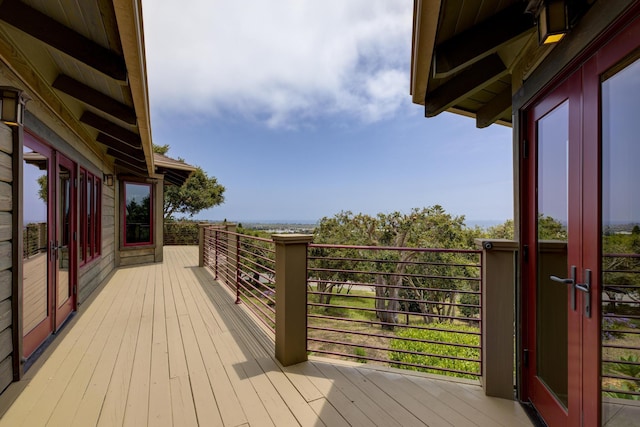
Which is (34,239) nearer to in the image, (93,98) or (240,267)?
(93,98)

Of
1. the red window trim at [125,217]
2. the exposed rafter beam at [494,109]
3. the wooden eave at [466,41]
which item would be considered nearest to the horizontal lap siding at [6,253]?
the wooden eave at [466,41]

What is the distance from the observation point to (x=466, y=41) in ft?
5.48

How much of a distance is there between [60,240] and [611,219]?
457 cm

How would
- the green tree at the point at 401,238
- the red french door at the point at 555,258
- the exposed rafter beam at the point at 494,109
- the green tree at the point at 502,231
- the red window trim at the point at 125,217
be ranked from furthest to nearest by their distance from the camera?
the green tree at the point at 401,238
the green tree at the point at 502,231
the red window trim at the point at 125,217
the exposed rafter beam at the point at 494,109
the red french door at the point at 555,258

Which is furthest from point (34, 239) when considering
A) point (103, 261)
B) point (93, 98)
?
point (103, 261)

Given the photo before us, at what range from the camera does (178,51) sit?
6004mm

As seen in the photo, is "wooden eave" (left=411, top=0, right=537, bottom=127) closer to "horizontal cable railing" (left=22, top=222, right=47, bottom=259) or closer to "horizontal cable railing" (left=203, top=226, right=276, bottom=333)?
"horizontal cable railing" (left=203, top=226, right=276, bottom=333)

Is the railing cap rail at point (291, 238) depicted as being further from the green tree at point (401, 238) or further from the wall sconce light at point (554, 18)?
the green tree at point (401, 238)

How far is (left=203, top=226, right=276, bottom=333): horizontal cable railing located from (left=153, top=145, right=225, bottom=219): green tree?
1506cm

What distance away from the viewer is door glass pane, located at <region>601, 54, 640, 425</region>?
1067mm

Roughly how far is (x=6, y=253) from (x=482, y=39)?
3461 millimetres

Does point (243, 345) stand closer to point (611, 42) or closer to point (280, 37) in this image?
point (611, 42)

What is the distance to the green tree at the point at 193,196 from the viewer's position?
20.1 metres

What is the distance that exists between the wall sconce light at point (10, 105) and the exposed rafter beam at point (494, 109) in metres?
3.73
